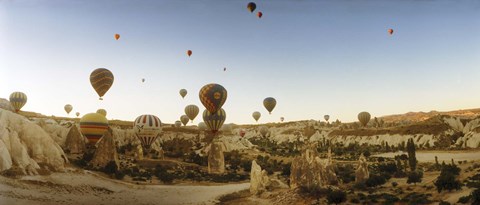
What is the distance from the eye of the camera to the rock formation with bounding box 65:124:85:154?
46438mm

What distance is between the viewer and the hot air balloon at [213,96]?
49.2 m

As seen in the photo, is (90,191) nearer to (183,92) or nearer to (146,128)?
(146,128)

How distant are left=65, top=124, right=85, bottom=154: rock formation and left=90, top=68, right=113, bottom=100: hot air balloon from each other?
264 inches

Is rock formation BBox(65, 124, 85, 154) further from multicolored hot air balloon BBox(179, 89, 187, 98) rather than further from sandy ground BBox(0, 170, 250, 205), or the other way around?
multicolored hot air balloon BBox(179, 89, 187, 98)

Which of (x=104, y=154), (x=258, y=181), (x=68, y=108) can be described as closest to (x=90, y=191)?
(x=104, y=154)

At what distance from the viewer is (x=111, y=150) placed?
137 ft

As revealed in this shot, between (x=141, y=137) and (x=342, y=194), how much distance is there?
111ft

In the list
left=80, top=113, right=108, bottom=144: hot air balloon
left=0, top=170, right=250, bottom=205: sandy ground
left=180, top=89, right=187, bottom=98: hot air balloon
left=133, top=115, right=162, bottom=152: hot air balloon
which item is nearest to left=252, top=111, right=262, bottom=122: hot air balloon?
left=180, top=89, right=187, bottom=98: hot air balloon

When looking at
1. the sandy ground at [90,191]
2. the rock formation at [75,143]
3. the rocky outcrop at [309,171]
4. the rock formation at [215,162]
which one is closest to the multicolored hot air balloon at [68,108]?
the rock formation at [75,143]

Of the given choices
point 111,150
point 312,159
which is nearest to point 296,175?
point 312,159

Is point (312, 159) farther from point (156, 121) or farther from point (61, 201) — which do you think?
point (156, 121)

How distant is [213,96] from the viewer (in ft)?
161

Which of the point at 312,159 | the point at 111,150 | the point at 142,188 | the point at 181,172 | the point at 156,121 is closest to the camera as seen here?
the point at 312,159

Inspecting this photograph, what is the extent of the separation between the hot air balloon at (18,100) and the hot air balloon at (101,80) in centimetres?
3734
